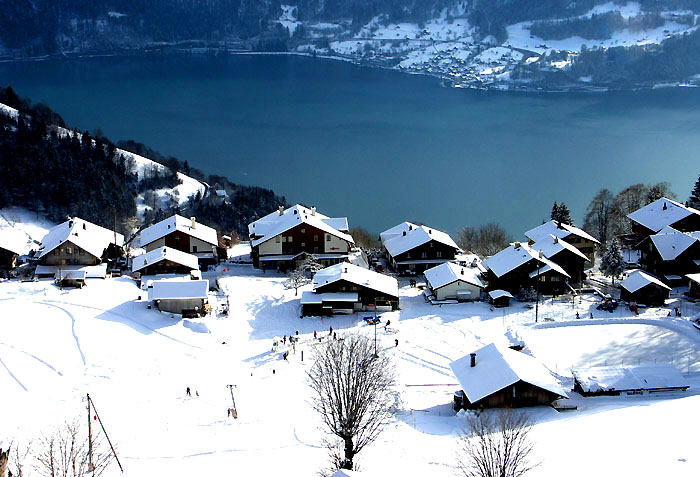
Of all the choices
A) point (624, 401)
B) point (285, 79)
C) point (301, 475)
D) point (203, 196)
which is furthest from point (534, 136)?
point (301, 475)

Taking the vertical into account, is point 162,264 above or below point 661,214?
below

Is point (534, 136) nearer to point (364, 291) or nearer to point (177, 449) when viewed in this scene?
point (364, 291)

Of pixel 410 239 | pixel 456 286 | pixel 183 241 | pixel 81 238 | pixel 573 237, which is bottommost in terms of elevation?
pixel 456 286

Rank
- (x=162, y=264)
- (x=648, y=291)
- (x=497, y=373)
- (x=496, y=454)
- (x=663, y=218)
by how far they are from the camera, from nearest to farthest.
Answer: (x=496, y=454), (x=497, y=373), (x=648, y=291), (x=162, y=264), (x=663, y=218)

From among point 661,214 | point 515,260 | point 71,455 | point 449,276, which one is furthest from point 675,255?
point 71,455

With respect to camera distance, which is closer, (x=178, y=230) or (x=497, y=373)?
(x=497, y=373)

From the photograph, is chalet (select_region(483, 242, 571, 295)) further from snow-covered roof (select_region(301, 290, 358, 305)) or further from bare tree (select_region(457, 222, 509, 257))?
bare tree (select_region(457, 222, 509, 257))

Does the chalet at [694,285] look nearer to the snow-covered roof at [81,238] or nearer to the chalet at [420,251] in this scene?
the chalet at [420,251]

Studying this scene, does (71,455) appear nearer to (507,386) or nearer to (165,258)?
(507,386)
